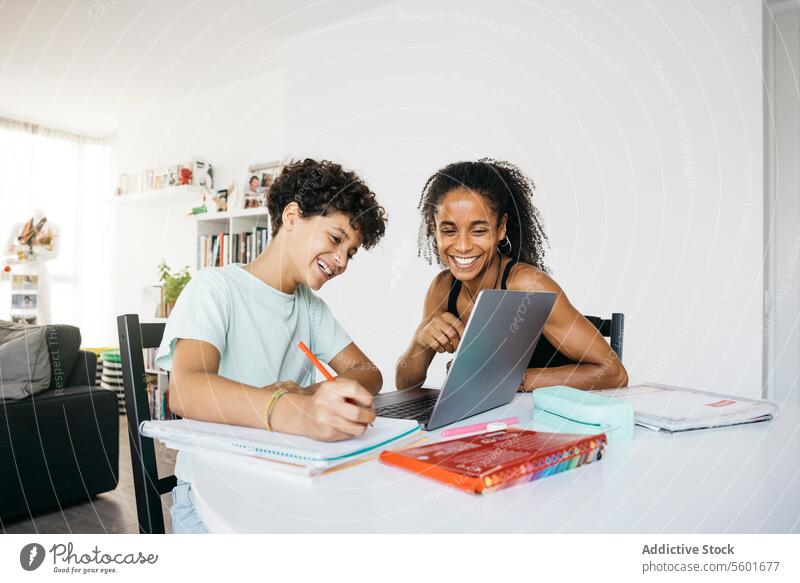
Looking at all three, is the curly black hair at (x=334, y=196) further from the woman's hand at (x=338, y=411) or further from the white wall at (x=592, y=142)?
the white wall at (x=592, y=142)

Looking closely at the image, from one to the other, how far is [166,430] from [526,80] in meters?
1.59

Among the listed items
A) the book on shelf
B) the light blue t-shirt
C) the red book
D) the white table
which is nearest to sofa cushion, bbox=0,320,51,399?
the book on shelf

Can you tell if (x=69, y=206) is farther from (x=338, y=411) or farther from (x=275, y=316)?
(x=338, y=411)

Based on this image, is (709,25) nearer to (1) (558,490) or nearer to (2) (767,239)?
(2) (767,239)

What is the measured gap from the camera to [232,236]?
8.56 ft

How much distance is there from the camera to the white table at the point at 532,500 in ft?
1.23

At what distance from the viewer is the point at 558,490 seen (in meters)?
0.43

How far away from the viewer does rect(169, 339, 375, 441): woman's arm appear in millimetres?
478

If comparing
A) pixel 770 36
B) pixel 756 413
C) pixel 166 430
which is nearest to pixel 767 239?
pixel 770 36

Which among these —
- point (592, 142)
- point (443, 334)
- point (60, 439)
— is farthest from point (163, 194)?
point (443, 334)

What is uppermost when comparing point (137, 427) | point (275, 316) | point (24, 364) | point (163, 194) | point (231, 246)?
point (163, 194)

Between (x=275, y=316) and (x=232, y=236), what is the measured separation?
1828 millimetres

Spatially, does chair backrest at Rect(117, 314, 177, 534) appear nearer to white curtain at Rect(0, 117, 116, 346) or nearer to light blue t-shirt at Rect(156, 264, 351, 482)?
light blue t-shirt at Rect(156, 264, 351, 482)

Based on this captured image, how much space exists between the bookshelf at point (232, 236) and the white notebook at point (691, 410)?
1966 mm
